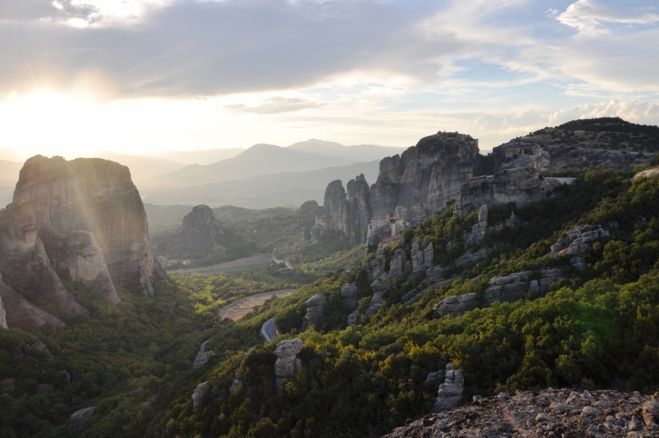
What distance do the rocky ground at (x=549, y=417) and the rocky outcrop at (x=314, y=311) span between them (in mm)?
30922

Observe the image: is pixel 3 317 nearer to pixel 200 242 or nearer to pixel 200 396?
pixel 200 396

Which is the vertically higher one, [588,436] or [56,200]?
[56,200]

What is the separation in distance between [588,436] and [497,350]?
7.77 m

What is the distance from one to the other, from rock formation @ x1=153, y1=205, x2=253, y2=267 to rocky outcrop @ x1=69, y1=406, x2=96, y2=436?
117305mm

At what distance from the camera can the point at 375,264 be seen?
56.7 metres

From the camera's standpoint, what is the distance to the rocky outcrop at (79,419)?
136 ft

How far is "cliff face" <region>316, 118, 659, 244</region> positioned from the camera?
164 ft

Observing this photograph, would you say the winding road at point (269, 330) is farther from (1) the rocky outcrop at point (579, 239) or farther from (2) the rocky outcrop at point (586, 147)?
(2) the rocky outcrop at point (586, 147)

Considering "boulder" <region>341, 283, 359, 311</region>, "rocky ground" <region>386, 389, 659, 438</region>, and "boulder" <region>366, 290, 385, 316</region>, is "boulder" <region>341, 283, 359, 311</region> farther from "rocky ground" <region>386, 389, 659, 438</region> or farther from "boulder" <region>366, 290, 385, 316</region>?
"rocky ground" <region>386, 389, 659, 438</region>

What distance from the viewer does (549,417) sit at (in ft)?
62.6

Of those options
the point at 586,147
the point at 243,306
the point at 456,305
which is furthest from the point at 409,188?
the point at 456,305

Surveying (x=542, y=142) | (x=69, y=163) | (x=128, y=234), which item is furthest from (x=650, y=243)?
(x=69, y=163)

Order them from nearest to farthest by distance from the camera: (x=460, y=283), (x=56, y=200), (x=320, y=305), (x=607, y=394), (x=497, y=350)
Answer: (x=607, y=394)
(x=497, y=350)
(x=460, y=283)
(x=320, y=305)
(x=56, y=200)

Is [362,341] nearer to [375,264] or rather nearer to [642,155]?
[375,264]
